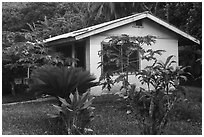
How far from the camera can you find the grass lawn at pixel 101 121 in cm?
536

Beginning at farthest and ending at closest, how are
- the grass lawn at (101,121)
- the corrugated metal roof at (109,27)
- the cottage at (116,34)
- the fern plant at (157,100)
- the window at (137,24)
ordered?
the window at (137,24), the cottage at (116,34), the corrugated metal roof at (109,27), the grass lawn at (101,121), the fern plant at (157,100)

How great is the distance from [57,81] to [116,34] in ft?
16.6

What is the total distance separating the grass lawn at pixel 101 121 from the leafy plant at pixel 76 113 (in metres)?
0.48

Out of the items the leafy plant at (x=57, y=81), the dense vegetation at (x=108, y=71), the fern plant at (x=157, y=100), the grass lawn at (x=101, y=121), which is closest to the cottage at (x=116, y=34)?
the dense vegetation at (x=108, y=71)

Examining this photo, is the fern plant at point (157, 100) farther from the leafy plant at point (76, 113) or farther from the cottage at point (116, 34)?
the cottage at point (116, 34)

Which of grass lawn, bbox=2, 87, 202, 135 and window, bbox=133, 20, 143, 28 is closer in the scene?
grass lawn, bbox=2, 87, 202, 135

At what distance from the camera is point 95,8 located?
57.4 ft

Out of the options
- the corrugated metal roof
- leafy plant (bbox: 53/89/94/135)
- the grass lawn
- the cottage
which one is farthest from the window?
leafy plant (bbox: 53/89/94/135)

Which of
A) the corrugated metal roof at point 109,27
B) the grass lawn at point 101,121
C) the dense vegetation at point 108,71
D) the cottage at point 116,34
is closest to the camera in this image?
the dense vegetation at point 108,71

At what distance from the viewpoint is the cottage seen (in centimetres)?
973

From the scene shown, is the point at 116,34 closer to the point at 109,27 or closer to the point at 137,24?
the point at 109,27

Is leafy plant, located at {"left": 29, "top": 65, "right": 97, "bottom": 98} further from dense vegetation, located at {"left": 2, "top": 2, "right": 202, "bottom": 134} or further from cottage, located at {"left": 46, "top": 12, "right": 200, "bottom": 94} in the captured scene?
cottage, located at {"left": 46, "top": 12, "right": 200, "bottom": 94}

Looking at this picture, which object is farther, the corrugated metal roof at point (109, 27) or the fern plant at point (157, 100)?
the corrugated metal roof at point (109, 27)

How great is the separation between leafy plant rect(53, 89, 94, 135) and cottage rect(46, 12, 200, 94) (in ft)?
15.1
